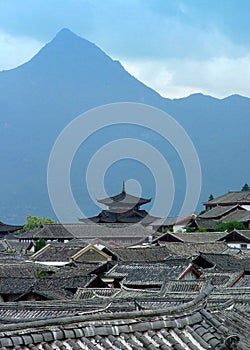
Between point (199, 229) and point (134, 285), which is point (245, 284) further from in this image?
point (199, 229)

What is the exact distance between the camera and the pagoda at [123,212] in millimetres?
70906

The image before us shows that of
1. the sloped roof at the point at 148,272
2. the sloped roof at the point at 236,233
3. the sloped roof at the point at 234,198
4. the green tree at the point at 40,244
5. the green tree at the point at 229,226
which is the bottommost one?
the green tree at the point at 40,244

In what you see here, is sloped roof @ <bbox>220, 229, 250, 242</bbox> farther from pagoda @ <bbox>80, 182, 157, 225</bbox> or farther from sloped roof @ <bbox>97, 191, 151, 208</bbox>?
sloped roof @ <bbox>97, 191, 151, 208</bbox>

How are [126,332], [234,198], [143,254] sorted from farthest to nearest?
[234,198] → [143,254] → [126,332]

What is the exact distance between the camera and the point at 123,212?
72.9 m

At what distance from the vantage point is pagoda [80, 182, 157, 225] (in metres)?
70.9

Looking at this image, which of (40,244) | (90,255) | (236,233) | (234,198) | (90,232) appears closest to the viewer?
(90,255)

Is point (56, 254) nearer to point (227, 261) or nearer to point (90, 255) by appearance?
point (90, 255)

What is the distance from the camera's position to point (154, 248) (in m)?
38.6

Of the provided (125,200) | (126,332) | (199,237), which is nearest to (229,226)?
(199,237)

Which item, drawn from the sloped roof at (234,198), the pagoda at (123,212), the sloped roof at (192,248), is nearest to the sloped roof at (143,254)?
the sloped roof at (192,248)

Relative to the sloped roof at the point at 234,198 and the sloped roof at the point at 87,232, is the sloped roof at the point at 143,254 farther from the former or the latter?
→ the sloped roof at the point at 234,198

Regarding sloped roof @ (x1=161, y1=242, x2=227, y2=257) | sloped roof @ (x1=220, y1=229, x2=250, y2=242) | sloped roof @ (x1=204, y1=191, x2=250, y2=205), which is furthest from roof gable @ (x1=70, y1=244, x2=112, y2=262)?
sloped roof @ (x1=204, y1=191, x2=250, y2=205)

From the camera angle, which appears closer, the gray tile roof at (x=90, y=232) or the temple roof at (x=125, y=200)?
the gray tile roof at (x=90, y=232)
